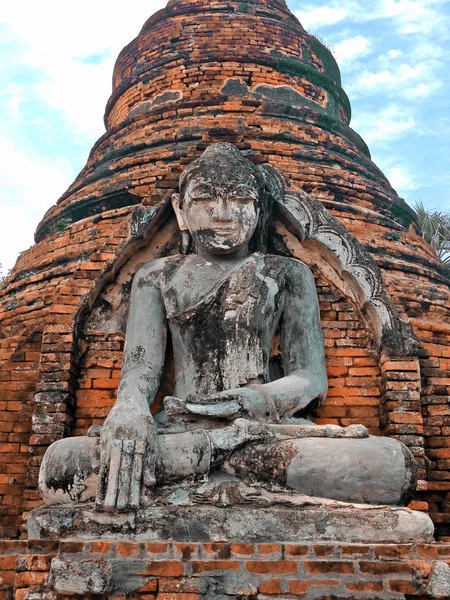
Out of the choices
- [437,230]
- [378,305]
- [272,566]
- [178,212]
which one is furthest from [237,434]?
[437,230]

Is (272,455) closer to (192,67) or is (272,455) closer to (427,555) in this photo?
(427,555)

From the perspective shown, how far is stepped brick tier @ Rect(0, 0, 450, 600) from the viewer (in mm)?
3412

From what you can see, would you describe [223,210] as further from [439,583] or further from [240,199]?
[439,583]

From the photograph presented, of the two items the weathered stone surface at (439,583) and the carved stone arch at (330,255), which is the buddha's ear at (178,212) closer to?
the carved stone arch at (330,255)

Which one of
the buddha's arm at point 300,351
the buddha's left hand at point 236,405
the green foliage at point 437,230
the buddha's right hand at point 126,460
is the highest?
the green foliage at point 437,230

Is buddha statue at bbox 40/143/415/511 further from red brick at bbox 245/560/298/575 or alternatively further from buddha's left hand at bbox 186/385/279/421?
red brick at bbox 245/560/298/575

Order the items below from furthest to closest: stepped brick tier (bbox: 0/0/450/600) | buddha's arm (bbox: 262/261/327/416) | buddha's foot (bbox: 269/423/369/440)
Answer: buddha's arm (bbox: 262/261/327/416)
buddha's foot (bbox: 269/423/369/440)
stepped brick tier (bbox: 0/0/450/600)

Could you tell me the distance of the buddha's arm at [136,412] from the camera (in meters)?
3.84

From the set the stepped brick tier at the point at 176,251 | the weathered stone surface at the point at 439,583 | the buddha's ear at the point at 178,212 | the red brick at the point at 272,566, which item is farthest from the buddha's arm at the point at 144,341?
the weathered stone surface at the point at 439,583

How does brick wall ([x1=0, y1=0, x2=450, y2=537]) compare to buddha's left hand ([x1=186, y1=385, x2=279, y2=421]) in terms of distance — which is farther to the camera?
brick wall ([x1=0, y1=0, x2=450, y2=537])

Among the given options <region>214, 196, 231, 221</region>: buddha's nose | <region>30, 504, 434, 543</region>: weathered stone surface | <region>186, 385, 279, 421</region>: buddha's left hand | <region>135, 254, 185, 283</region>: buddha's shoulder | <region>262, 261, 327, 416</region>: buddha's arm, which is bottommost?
<region>30, 504, 434, 543</region>: weathered stone surface

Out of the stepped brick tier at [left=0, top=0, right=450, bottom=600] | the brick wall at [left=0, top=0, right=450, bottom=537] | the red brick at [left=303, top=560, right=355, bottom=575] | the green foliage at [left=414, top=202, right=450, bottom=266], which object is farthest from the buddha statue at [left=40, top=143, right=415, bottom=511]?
the green foliage at [left=414, top=202, right=450, bottom=266]

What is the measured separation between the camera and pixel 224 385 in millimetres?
4758

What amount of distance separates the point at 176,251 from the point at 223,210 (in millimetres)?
787
